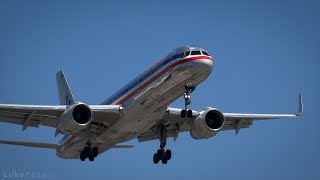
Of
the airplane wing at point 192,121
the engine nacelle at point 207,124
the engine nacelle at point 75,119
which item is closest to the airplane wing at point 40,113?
the engine nacelle at point 75,119

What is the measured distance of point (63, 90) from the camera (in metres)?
64.3

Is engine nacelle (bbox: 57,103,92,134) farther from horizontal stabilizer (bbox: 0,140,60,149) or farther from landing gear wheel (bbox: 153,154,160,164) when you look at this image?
landing gear wheel (bbox: 153,154,160,164)

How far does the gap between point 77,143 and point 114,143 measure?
3214 millimetres

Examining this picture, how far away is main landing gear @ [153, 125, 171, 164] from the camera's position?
2192 inches

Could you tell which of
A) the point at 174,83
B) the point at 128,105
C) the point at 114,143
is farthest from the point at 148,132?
the point at 174,83

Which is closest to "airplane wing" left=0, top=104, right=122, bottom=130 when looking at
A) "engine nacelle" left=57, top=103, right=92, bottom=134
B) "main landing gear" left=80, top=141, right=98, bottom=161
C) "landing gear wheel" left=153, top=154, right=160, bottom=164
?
"engine nacelle" left=57, top=103, right=92, bottom=134

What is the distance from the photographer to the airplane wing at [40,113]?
50.3 metres

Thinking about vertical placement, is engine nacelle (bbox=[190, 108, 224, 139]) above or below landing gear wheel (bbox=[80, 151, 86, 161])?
above

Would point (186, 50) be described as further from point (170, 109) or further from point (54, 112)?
point (54, 112)

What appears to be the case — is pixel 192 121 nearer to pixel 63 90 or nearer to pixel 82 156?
pixel 82 156

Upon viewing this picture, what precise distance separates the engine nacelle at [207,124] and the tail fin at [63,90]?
12.8 metres

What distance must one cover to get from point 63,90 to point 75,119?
14.3m

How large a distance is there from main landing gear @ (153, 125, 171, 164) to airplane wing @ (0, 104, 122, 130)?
5.29 meters

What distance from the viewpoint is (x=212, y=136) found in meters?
54.4
